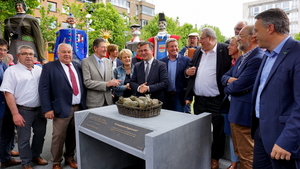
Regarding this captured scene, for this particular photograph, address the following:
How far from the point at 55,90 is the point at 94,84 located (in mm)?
585

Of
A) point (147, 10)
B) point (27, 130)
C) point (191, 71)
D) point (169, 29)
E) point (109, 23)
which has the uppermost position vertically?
point (147, 10)

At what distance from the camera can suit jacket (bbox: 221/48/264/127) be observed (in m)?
2.39

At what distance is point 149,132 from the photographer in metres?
2.04

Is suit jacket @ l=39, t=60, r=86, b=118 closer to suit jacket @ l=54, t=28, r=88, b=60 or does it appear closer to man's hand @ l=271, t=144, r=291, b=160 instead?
suit jacket @ l=54, t=28, r=88, b=60

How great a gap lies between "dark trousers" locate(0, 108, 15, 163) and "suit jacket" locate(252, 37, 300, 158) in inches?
141

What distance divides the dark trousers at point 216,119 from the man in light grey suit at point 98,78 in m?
1.39

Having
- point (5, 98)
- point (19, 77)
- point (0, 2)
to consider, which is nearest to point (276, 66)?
point (19, 77)

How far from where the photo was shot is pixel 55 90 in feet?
10.8

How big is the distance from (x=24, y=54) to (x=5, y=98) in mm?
712

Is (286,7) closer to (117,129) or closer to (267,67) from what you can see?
(267,67)

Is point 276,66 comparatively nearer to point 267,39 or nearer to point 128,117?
point 267,39

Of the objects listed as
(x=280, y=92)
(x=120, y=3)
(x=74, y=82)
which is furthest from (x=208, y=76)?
(x=120, y=3)

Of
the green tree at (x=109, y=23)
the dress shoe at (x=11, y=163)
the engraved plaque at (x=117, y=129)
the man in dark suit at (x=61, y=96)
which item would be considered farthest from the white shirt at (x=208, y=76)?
the green tree at (x=109, y=23)

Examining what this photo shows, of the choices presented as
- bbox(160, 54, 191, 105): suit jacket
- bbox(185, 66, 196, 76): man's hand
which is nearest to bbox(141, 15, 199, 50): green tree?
bbox(160, 54, 191, 105): suit jacket
